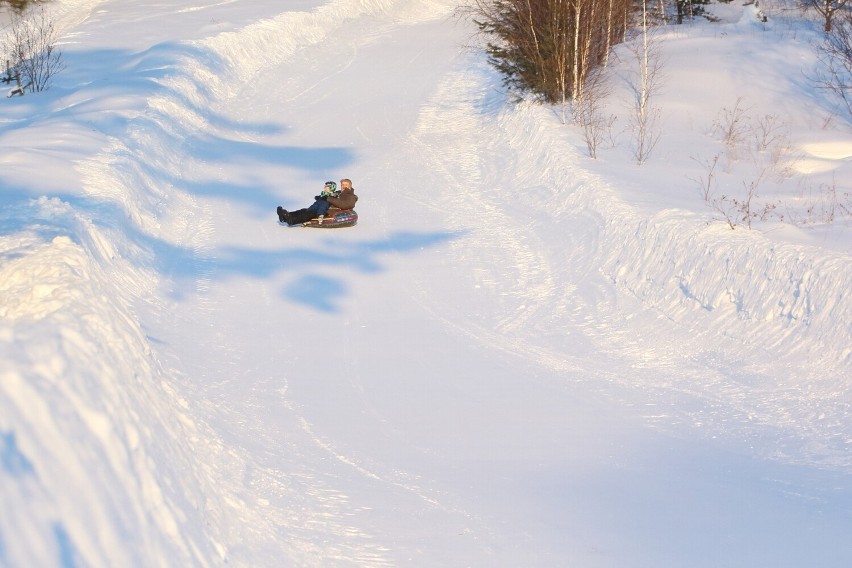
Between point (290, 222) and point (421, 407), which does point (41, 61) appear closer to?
point (290, 222)

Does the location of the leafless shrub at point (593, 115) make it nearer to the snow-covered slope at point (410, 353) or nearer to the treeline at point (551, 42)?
the treeline at point (551, 42)

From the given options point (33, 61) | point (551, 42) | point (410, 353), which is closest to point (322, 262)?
point (410, 353)

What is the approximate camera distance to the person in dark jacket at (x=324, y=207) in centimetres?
1402

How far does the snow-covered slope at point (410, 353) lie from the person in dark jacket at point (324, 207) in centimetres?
24

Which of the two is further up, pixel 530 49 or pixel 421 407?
pixel 530 49

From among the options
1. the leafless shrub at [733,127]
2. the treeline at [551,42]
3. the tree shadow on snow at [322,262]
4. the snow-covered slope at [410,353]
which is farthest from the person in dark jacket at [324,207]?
the leafless shrub at [733,127]

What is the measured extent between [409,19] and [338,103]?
15994 mm

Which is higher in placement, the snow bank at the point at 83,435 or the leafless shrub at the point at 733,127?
the snow bank at the point at 83,435

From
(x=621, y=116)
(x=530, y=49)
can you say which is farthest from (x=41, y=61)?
(x=621, y=116)

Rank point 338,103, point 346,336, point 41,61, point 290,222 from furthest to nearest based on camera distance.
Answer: point 41,61, point 338,103, point 290,222, point 346,336

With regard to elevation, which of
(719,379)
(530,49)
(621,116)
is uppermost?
→ (530,49)

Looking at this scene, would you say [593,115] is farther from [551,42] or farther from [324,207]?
[324,207]

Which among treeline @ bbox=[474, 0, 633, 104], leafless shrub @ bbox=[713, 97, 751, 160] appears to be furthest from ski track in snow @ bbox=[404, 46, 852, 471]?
treeline @ bbox=[474, 0, 633, 104]

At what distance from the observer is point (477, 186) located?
54.0 ft
